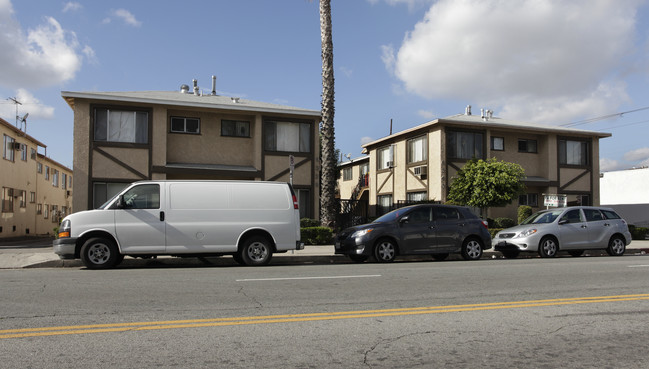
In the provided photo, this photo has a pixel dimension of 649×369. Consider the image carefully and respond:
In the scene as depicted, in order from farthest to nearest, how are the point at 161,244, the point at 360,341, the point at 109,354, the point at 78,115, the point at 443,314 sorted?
the point at 78,115
the point at 161,244
the point at 443,314
the point at 360,341
the point at 109,354

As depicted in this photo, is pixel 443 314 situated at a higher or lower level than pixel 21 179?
lower

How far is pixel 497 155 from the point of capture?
2922 centimetres

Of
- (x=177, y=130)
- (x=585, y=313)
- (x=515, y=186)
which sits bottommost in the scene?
(x=585, y=313)

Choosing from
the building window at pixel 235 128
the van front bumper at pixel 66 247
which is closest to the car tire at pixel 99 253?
the van front bumper at pixel 66 247

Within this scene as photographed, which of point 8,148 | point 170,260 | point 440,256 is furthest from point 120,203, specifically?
point 8,148

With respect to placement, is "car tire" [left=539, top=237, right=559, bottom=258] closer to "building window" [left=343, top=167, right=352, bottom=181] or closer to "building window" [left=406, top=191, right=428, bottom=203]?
"building window" [left=406, top=191, right=428, bottom=203]

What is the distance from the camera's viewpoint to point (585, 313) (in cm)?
677

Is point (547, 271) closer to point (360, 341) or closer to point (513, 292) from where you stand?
point (513, 292)

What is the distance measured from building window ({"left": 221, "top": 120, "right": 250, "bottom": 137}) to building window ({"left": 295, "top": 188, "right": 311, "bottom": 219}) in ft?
11.2

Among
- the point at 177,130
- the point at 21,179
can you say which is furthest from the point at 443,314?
the point at 21,179

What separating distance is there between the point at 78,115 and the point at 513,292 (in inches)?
709

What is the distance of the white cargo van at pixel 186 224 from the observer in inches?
460

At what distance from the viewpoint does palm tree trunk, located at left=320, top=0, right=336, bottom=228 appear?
2086cm

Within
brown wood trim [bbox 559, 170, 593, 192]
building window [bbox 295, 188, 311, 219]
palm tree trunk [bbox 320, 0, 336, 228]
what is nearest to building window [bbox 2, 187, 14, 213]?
building window [bbox 295, 188, 311, 219]
